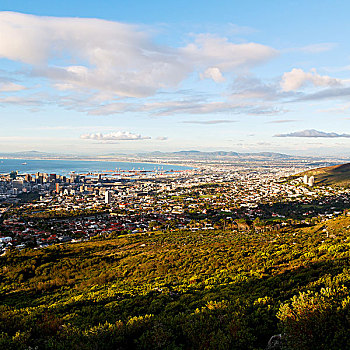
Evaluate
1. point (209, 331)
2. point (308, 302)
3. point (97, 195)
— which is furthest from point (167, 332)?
point (97, 195)

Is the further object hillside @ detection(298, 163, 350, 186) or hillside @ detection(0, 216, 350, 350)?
hillside @ detection(298, 163, 350, 186)

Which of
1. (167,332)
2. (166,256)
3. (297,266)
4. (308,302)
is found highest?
(308,302)

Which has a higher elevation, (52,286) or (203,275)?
(203,275)

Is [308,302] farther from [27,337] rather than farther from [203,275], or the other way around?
[203,275]

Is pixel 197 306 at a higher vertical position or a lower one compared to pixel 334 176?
higher

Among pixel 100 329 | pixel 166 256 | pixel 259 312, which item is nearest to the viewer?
pixel 100 329
